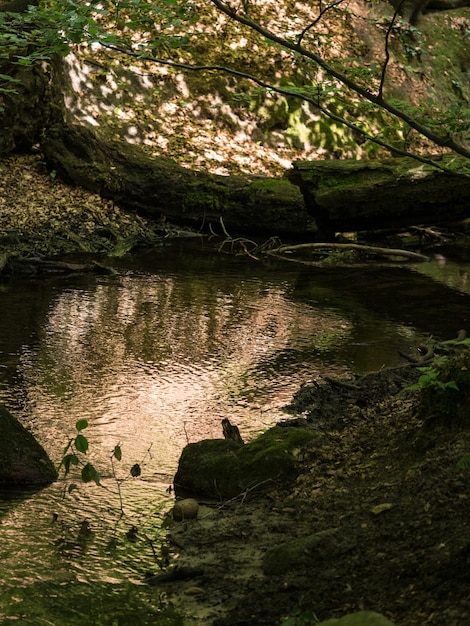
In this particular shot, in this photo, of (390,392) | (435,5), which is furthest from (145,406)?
(435,5)

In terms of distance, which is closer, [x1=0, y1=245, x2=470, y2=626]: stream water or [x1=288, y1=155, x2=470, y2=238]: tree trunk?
[x1=0, y1=245, x2=470, y2=626]: stream water

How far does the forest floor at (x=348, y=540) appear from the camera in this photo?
3520 mm

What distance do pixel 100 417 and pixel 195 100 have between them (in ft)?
44.6

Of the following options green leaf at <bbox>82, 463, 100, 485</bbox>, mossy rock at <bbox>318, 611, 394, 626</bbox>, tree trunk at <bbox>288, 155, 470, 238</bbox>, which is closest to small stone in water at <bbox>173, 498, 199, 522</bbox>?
green leaf at <bbox>82, 463, 100, 485</bbox>

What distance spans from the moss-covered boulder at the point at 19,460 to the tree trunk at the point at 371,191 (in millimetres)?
9690

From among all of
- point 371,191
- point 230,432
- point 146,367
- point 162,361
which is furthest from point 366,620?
point 371,191

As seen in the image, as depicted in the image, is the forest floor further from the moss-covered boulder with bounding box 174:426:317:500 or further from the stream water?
the stream water

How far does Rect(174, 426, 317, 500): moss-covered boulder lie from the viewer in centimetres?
538

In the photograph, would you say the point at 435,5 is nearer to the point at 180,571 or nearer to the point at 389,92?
the point at 389,92

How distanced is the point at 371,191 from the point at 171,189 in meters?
3.41

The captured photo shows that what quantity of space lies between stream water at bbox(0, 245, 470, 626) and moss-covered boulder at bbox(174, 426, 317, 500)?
0.19m

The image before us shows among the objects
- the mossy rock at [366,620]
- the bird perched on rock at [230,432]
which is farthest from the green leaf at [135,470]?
the mossy rock at [366,620]

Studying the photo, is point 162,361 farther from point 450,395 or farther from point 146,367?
point 450,395

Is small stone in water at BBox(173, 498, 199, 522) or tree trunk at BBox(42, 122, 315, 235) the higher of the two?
tree trunk at BBox(42, 122, 315, 235)
